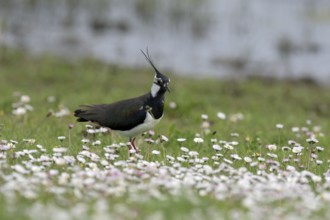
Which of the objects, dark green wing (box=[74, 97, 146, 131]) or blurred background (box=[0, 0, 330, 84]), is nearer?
dark green wing (box=[74, 97, 146, 131])

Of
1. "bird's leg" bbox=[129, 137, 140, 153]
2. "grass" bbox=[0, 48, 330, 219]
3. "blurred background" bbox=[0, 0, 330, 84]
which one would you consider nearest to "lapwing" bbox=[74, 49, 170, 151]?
"bird's leg" bbox=[129, 137, 140, 153]

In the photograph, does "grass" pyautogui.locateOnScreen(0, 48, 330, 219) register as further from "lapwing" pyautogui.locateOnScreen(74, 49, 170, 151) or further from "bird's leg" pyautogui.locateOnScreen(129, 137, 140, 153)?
"lapwing" pyautogui.locateOnScreen(74, 49, 170, 151)

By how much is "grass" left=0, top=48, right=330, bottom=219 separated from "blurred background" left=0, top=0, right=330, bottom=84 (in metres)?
2.08

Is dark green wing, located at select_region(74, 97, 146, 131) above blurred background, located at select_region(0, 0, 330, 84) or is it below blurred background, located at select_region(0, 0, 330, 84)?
above

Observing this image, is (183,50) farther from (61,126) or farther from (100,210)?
(100,210)

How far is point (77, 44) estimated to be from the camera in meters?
21.2

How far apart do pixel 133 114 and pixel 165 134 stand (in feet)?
5.37

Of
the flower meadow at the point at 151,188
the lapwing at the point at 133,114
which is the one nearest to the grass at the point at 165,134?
the flower meadow at the point at 151,188

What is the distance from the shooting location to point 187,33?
2292 centimetres

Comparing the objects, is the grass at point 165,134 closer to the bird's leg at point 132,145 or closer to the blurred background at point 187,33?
the bird's leg at point 132,145

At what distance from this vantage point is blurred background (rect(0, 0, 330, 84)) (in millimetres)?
20391

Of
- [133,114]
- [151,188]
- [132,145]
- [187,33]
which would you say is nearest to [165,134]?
[132,145]

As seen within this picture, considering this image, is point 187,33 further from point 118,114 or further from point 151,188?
point 151,188

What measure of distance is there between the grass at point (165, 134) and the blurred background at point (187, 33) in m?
2.08
